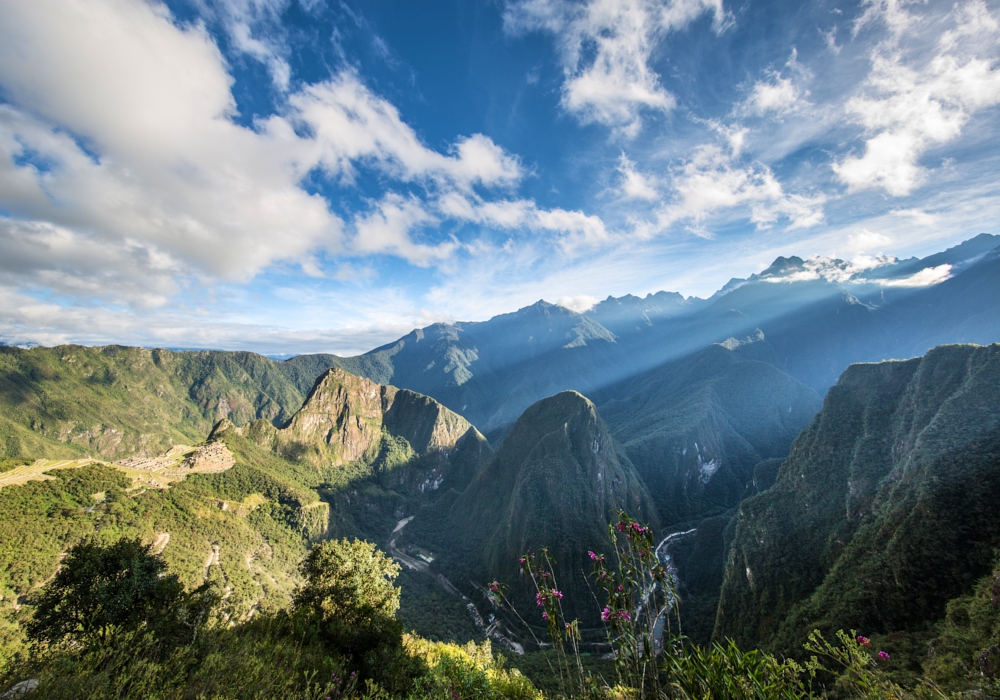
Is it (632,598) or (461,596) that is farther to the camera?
(461,596)

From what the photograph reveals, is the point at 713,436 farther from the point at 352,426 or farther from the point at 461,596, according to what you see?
the point at 352,426

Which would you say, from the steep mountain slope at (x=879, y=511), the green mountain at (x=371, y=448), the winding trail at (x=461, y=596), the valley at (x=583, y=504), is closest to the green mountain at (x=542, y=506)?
the valley at (x=583, y=504)

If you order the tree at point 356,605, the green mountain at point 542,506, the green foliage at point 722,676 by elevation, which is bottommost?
the green mountain at point 542,506

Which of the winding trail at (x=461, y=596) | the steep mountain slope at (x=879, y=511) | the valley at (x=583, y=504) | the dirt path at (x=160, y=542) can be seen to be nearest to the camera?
the steep mountain slope at (x=879, y=511)

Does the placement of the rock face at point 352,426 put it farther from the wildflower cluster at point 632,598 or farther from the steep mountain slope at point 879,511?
the wildflower cluster at point 632,598

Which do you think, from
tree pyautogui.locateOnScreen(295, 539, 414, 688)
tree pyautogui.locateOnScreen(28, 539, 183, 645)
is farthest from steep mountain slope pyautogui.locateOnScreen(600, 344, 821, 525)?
tree pyautogui.locateOnScreen(28, 539, 183, 645)

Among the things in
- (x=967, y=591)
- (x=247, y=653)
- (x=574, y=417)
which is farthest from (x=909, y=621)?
(x=574, y=417)

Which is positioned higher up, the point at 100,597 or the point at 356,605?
the point at 100,597

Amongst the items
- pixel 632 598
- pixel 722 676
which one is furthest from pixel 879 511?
pixel 722 676
